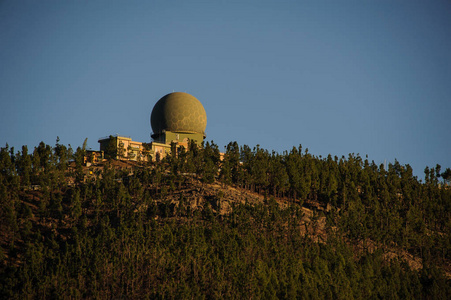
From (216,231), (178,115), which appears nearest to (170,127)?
(178,115)

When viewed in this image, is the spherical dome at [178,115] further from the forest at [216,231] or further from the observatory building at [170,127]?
the forest at [216,231]

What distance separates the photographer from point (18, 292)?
33.0 meters

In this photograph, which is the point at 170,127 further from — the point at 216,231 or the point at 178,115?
the point at 216,231

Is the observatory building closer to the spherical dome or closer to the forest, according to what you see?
the spherical dome

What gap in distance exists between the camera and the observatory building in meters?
69.9

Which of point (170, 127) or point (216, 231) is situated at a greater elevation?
point (170, 127)

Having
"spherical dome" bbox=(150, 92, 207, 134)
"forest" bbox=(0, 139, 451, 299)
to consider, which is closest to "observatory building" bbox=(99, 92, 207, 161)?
"spherical dome" bbox=(150, 92, 207, 134)

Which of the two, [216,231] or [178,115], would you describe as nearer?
[216,231]

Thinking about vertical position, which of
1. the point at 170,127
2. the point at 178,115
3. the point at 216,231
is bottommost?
the point at 216,231

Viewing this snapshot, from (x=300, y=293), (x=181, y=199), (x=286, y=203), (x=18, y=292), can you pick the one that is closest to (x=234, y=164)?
(x=286, y=203)

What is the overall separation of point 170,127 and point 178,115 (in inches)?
89.8

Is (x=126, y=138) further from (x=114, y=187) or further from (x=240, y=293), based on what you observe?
(x=240, y=293)

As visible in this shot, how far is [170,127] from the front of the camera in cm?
7444

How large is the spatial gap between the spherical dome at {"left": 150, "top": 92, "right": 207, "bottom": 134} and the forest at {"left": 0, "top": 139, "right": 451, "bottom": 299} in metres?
10.3
